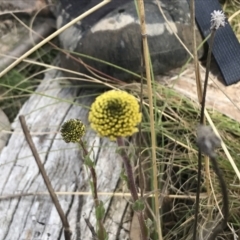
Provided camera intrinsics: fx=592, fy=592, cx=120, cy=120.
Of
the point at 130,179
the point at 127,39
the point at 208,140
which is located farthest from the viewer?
the point at 127,39

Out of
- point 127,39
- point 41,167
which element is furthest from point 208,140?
point 127,39

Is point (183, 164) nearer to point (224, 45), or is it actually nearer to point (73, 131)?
point (224, 45)

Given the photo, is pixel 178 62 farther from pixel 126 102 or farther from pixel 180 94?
pixel 126 102

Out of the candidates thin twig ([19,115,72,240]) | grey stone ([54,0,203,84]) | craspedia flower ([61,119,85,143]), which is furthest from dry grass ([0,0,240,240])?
craspedia flower ([61,119,85,143])

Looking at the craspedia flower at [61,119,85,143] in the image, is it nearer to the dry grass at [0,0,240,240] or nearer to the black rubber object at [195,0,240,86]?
the dry grass at [0,0,240,240]

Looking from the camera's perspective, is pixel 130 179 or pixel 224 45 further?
pixel 224 45

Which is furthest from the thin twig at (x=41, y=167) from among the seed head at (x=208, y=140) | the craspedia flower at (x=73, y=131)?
the seed head at (x=208, y=140)

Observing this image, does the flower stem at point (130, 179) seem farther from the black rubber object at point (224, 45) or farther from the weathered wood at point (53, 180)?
the black rubber object at point (224, 45)
